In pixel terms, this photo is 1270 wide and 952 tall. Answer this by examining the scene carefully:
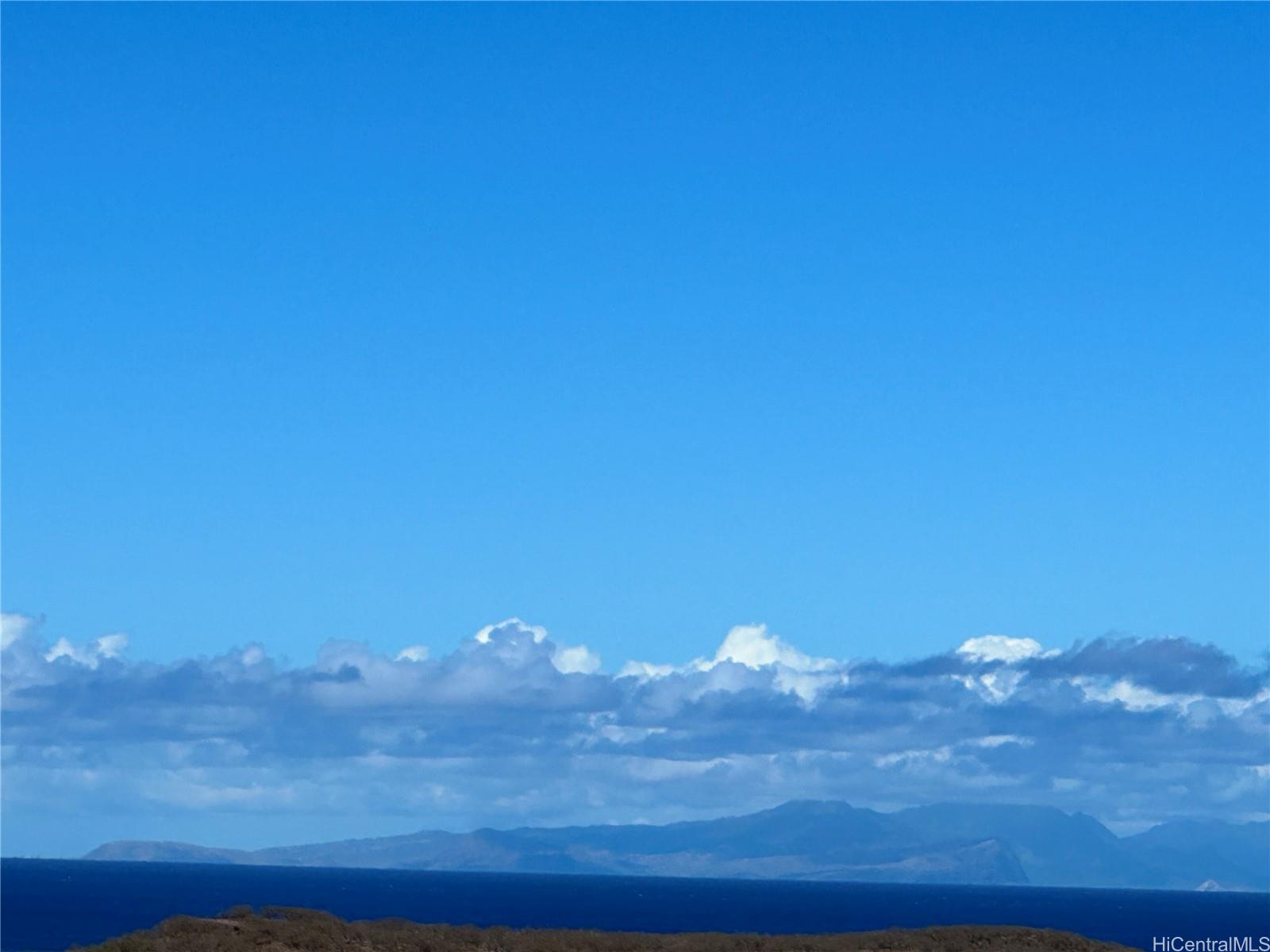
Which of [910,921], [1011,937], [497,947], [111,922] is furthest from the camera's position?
[910,921]

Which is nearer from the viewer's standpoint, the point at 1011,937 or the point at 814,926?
the point at 1011,937

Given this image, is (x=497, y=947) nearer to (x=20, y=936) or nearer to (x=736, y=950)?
(x=736, y=950)

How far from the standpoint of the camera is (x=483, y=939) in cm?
6738

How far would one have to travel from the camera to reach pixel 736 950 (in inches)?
2672

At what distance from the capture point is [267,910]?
231ft

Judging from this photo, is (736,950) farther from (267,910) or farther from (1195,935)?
(1195,935)

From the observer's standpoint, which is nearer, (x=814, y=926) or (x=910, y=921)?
(x=814, y=926)

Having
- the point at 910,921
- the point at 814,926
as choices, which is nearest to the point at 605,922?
the point at 814,926

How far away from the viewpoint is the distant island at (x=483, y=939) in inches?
2459

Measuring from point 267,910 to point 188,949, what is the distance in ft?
33.5

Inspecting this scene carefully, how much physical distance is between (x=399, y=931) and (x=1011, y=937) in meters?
26.5

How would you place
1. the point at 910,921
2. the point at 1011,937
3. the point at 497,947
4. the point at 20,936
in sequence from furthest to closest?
the point at 910,921 → the point at 20,936 → the point at 1011,937 → the point at 497,947

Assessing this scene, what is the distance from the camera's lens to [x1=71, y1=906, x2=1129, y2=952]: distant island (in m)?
62.5

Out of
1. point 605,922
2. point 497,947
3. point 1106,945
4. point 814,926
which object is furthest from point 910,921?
point 497,947
